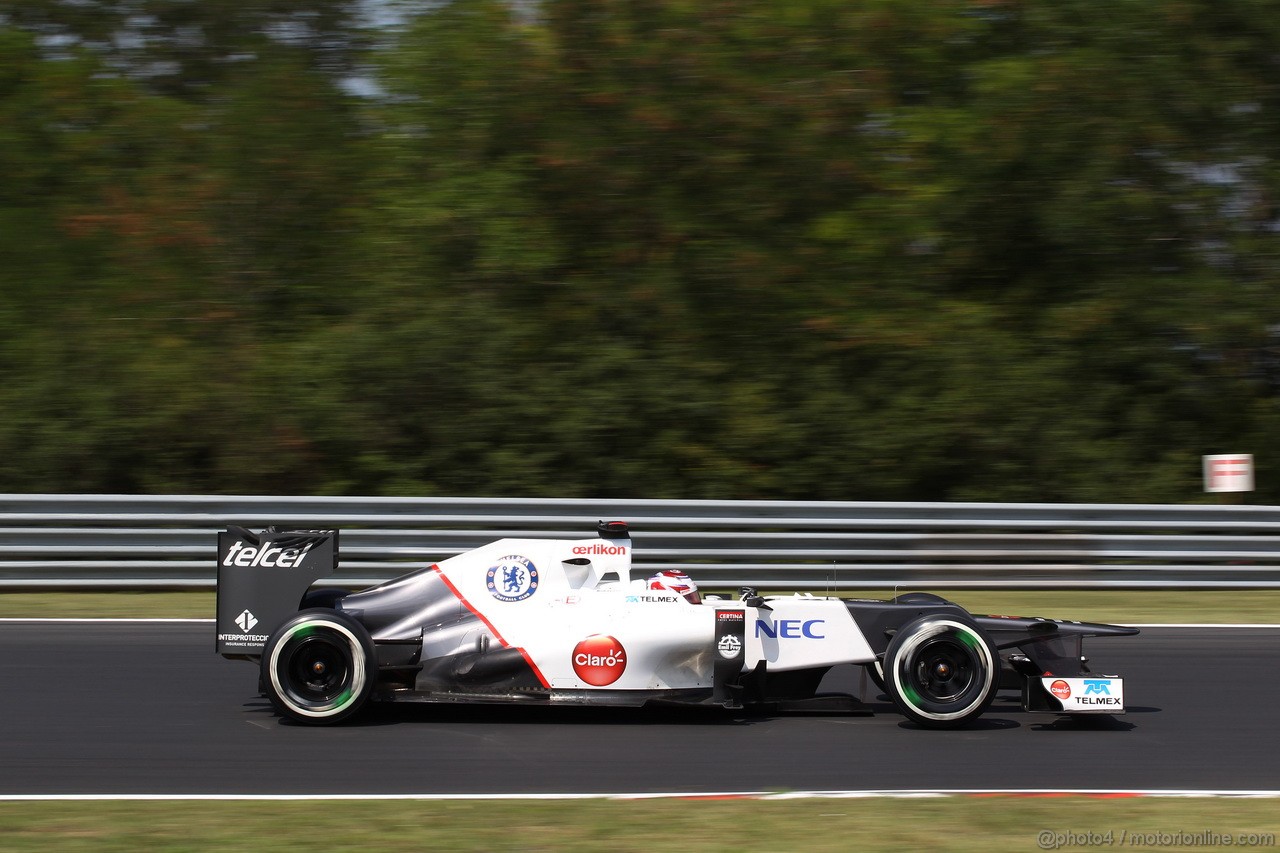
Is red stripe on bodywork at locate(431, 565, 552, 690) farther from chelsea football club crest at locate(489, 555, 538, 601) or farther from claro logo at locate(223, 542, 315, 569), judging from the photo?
claro logo at locate(223, 542, 315, 569)

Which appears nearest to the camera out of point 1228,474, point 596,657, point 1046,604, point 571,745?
point 571,745

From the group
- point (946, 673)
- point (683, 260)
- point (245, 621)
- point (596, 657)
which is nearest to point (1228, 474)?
point (683, 260)

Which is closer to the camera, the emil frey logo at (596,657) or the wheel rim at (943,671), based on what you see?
the emil frey logo at (596,657)

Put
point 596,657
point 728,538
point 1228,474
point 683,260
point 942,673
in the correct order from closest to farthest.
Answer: point 596,657, point 942,673, point 728,538, point 1228,474, point 683,260

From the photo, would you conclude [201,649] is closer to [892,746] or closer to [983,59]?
[892,746]

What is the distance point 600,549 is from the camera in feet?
25.0

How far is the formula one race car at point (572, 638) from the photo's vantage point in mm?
7344

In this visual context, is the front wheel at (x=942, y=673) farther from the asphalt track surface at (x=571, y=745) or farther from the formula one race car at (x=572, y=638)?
the asphalt track surface at (x=571, y=745)

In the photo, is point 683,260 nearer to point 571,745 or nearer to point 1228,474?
point 1228,474

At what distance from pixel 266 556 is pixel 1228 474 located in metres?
9.92

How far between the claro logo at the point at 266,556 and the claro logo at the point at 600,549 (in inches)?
58.7

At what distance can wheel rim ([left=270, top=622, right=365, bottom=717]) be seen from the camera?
731cm

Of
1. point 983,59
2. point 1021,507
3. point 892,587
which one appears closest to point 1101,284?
point 983,59

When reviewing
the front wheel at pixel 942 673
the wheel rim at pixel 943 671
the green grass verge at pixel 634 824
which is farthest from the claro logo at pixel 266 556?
the wheel rim at pixel 943 671
